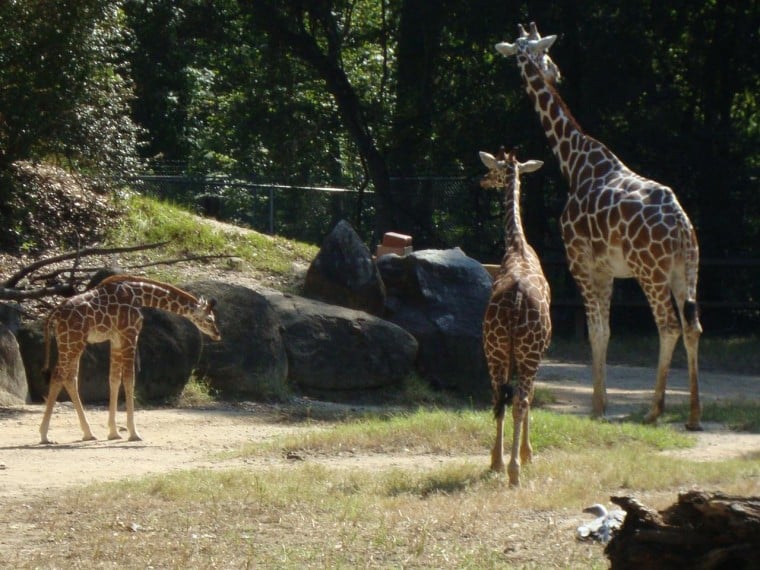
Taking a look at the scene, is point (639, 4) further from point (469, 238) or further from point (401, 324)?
point (401, 324)

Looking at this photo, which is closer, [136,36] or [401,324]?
[401,324]

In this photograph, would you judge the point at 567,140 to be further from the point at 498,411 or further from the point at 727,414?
the point at 498,411

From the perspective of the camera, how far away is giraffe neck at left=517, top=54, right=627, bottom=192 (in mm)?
13891

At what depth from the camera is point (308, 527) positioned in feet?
24.7

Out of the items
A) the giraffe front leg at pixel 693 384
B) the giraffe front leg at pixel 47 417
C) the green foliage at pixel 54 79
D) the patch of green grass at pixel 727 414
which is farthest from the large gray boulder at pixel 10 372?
the giraffe front leg at pixel 693 384

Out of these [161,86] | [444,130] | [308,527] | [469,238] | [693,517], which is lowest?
[308,527]

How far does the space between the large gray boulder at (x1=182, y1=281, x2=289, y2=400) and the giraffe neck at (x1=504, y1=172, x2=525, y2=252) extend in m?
3.96

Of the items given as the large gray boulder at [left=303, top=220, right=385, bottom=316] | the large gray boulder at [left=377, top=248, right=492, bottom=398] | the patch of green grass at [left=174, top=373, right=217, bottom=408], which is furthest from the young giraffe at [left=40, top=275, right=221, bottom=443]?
the large gray boulder at [left=377, top=248, right=492, bottom=398]

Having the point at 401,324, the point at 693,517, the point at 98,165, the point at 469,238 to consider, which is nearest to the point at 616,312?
the point at 469,238

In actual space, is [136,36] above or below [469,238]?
above

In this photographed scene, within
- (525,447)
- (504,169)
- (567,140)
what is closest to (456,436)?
(525,447)

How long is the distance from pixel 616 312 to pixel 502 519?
15.6 m

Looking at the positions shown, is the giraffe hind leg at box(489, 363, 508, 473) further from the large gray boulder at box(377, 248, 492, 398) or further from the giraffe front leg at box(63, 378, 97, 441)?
the large gray boulder at box(377, 248, 492, 398)

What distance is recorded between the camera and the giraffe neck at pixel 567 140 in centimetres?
1389
